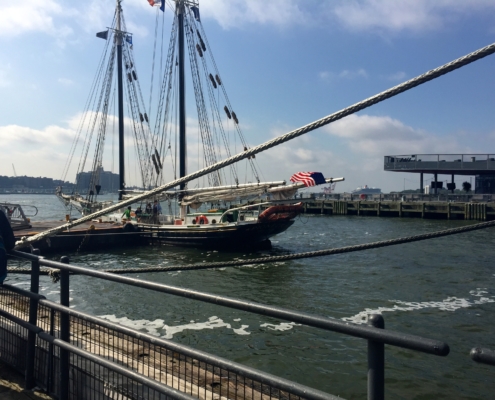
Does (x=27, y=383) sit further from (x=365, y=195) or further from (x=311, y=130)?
(x=365, y=195)

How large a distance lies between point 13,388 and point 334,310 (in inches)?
435

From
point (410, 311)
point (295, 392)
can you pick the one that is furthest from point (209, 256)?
point (295, 392)

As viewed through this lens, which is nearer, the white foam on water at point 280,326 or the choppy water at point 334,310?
the choppy water at point 334,310

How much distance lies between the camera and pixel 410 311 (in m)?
14.0

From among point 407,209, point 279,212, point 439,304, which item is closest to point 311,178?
point 279,212

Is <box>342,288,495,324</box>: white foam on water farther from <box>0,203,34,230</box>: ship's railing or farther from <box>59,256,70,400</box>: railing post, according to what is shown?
<box>0,203,34,230</box>: ship's railing

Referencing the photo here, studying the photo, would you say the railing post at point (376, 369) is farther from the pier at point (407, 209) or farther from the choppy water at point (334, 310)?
the pier at point (407, 209)

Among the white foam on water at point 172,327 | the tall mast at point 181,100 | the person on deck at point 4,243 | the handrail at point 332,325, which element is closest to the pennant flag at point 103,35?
the tall mast at point 181,100

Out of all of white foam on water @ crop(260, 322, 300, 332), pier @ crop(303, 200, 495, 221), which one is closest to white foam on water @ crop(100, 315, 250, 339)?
white foam on water @ crop(260, 322, 300, 332)

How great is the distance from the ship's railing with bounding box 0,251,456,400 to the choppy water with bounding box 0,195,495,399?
Answer: 5437 millimetres

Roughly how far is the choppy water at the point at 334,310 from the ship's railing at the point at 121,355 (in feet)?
17.8

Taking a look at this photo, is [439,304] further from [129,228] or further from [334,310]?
[129,228]

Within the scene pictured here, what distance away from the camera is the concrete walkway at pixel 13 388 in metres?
4.18

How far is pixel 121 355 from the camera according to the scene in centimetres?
454
